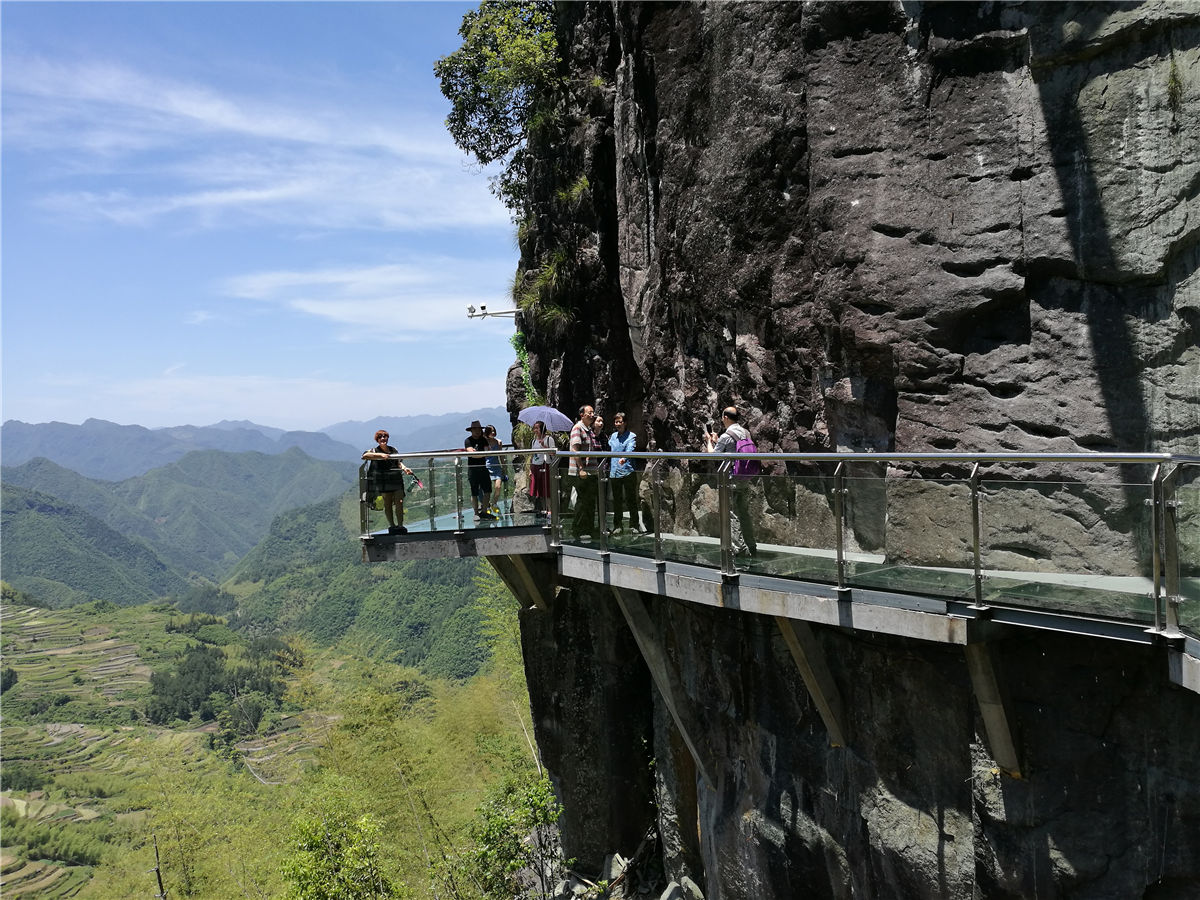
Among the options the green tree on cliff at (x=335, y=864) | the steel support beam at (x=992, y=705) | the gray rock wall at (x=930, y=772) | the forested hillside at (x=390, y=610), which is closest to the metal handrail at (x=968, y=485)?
the steel support beam at (x=992, y=705)

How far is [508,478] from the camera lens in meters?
11.9

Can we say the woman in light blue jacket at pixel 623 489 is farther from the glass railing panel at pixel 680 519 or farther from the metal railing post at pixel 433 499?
the metal railing post at pixel 433 499

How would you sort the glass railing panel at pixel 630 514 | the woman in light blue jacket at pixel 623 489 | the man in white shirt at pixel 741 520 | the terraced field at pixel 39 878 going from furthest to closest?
the terraced field at pixel 39 878
the woman in light blue jacket at pixel 623 489
the glass railing panel at pixel 630 514
the man in white shirt at pixel 741 520

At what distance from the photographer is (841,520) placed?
285 inches

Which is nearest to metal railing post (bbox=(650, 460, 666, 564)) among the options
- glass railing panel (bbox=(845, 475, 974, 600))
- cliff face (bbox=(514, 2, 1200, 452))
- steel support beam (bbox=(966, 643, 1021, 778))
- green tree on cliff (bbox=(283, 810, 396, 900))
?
cliff face (bbox=(514, 2, 1200, 452))

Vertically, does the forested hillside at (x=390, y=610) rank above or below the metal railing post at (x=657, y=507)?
below

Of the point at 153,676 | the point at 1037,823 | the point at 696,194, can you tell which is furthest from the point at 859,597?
the point at 153,676

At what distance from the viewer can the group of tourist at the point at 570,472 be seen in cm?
990

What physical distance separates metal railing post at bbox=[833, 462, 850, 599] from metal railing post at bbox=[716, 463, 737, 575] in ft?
4.15

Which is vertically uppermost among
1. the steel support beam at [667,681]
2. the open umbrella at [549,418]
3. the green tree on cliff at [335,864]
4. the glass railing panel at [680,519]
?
the open umbrella at [549,418]

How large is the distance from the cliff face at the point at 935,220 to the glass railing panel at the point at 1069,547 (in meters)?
2.32

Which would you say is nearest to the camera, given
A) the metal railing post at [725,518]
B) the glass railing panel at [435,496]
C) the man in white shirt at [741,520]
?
the man in white shirt at [741,520]

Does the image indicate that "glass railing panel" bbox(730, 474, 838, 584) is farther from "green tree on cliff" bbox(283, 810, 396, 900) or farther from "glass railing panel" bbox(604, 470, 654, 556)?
"green tree on cliff" bbox(283, 810, 396, 900)

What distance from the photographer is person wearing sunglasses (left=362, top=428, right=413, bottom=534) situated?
11508 millimetres
